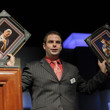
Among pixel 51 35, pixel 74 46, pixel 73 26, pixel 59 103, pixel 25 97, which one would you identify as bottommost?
pixel 59 103

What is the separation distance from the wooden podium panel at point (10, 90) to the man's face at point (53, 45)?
0.77 meters

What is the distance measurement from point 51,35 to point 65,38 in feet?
3.61

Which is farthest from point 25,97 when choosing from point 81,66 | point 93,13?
point 93,13

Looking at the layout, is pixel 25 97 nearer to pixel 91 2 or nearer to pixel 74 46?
pixel 74 46

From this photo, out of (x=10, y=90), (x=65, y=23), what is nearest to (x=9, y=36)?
(x=10, y=90)

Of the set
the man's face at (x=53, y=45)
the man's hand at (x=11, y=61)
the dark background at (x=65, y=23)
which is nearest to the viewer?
the man's hand at (x=11, y=61)

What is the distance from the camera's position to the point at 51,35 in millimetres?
1837

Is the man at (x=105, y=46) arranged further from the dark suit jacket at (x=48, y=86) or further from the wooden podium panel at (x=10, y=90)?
the wooden podium panel at (x=10, y=90)

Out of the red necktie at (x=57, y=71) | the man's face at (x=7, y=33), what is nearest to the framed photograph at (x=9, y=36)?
the man's face at (x=7, y=33)

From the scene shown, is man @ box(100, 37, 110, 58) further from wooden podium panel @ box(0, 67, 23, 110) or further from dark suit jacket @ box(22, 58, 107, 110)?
wooden podium panel @ box(0, 67, 23, 110)

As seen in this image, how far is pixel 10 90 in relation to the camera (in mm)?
979

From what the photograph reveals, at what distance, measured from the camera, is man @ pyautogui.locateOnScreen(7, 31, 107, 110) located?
1.61 meters

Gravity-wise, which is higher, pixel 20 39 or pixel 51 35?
pixel 51 35

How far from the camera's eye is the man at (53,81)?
5.29 feet
